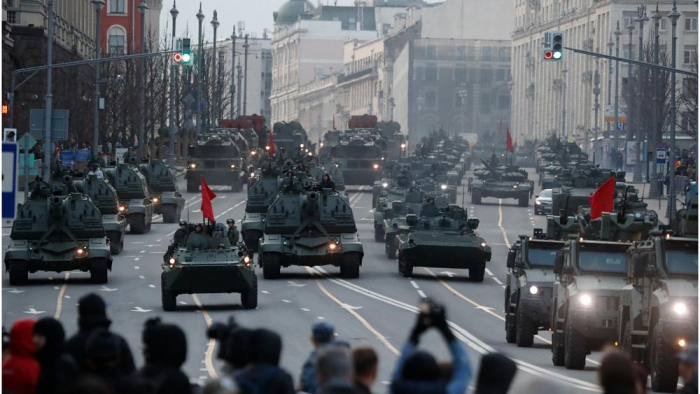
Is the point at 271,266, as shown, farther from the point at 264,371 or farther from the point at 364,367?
the point at 364,367

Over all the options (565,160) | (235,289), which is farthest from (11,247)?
(565,160)

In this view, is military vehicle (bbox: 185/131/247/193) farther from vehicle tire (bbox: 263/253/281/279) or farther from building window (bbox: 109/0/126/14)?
building window (bbox: 109/0/126/14)

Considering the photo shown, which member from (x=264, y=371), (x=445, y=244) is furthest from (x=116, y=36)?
(x=264, y=371)

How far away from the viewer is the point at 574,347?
23688mm

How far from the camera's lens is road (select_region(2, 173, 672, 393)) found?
982 inches

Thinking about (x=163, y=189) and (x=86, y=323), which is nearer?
(x=86, y=323)

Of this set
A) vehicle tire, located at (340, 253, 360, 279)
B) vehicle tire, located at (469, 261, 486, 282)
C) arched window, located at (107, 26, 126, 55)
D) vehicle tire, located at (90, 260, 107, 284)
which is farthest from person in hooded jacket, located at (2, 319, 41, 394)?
arched window, located at (107, 26, 126, 55)

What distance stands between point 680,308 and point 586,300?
9.03 feet

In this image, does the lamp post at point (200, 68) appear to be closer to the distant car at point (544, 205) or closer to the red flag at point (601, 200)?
the distant car at point (544, 205)

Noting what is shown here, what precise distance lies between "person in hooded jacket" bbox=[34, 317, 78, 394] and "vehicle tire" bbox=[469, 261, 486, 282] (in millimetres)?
27812

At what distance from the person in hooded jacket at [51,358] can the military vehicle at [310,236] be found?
88.0 feet

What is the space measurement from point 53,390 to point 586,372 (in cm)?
1250

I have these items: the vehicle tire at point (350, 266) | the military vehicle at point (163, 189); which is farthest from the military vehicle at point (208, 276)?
the military vehicle at point (163, 189)

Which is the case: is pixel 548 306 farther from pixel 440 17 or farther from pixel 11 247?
pixel 440 17
